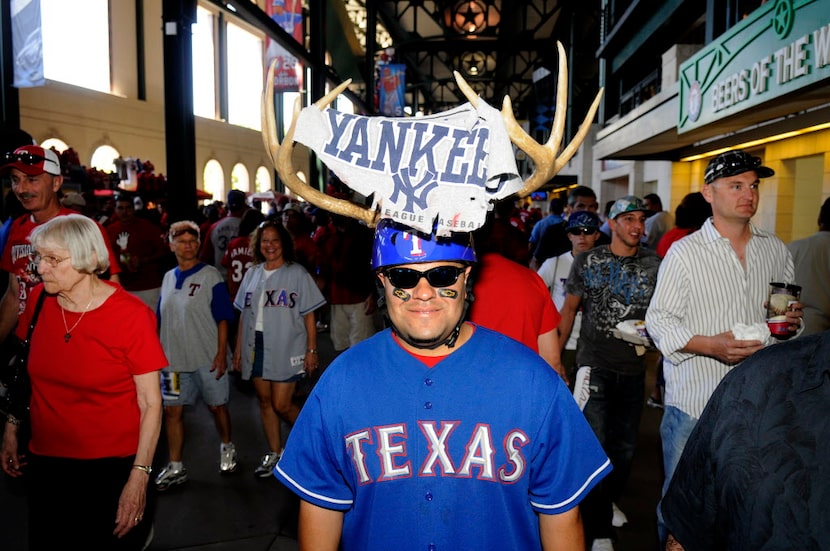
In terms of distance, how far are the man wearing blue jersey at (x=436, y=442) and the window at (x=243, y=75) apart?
29711 millimetres

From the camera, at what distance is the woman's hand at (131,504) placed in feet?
9.41

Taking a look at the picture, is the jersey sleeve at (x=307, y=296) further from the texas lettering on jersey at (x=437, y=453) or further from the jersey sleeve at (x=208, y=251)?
the jersey sleeve at (x=208, y=251)

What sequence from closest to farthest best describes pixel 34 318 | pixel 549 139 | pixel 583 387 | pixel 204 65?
pixel 549 139 < pixel 34 318 < pixel 583 387 < pixel 204 65

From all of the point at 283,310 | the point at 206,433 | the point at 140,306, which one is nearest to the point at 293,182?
the point at 140,306

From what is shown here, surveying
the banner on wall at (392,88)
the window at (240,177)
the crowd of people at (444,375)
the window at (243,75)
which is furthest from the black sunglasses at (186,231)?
the window at (240,177)

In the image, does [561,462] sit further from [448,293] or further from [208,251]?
[208,251]

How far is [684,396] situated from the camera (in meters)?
3.31

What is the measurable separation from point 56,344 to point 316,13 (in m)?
17.4

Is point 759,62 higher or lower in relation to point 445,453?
higher

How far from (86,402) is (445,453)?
1944 mm

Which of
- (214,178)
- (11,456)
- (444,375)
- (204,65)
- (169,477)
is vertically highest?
(204,65)

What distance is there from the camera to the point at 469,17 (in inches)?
1101

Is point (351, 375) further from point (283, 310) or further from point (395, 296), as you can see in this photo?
point (283, 310)

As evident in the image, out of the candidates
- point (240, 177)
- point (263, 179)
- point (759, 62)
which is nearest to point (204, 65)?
point (240, 177)
